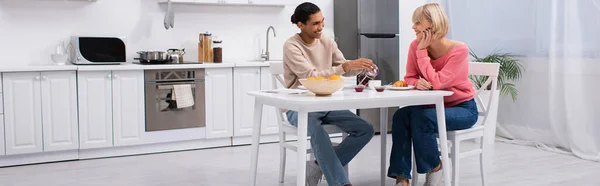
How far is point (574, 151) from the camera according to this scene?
16.5 ft

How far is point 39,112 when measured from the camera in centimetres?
473

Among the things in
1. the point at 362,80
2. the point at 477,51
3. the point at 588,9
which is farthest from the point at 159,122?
the point at 588,9

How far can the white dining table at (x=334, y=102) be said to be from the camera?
3012 millimetres

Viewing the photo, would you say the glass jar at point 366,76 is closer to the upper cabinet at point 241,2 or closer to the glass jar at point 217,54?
the glass jar at point 217,54

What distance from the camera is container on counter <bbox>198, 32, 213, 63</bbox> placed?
18.2 ft

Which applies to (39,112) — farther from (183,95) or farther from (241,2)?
(241,2)

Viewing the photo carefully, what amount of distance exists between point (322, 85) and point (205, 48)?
2.61m

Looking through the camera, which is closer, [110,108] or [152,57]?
[110,108]

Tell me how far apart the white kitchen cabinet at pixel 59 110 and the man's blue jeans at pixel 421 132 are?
7.86ft

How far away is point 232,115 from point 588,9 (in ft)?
9.04

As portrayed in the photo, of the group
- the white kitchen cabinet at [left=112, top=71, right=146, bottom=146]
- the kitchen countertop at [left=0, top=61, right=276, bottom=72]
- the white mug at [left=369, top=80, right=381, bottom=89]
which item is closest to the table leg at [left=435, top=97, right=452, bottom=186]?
the white mug at [left=369, top=80, right=381, bottom=89]

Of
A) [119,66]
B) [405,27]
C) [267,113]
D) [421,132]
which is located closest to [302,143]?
[421,132]

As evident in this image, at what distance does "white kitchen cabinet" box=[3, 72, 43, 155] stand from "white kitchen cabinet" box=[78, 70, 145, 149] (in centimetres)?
29

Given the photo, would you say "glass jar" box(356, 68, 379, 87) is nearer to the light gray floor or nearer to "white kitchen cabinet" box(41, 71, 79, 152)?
the light gray floor
